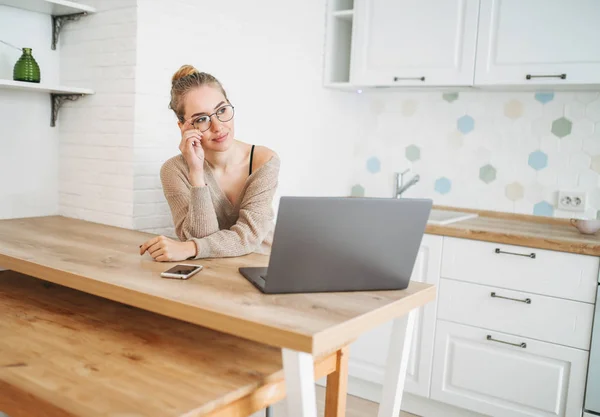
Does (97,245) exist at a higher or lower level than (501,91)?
lower

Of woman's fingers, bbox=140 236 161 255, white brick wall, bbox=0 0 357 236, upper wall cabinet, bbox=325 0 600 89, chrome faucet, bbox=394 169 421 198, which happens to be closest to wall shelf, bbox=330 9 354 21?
upper wall cabinet, bbox=325 0 600 89

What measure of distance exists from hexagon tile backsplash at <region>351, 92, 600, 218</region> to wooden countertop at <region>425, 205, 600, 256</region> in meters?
0.06

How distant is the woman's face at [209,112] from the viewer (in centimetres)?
195

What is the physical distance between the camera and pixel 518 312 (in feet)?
8.20

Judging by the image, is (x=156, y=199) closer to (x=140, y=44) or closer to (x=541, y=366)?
(x=140, y=44)

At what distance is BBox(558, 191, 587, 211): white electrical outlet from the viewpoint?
2842 mm

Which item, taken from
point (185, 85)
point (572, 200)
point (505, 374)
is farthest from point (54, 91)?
point (572, 200)

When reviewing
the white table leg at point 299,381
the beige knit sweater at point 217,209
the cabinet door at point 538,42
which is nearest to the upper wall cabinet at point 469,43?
the cabinet door at point 538,42

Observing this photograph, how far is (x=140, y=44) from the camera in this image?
230 cm

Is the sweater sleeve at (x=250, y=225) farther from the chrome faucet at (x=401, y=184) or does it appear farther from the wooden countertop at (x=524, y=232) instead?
the chrome faucet at (x=401, y=184)

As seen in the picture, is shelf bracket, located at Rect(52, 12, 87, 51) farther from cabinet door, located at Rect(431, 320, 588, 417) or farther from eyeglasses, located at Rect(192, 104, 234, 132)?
cabinet door, located at Rect(431, 320, 588, 417)

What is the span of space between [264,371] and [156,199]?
132cm

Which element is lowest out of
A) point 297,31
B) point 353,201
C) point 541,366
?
point 541,366

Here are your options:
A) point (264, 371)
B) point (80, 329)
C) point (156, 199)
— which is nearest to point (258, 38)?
point (156, 199)
